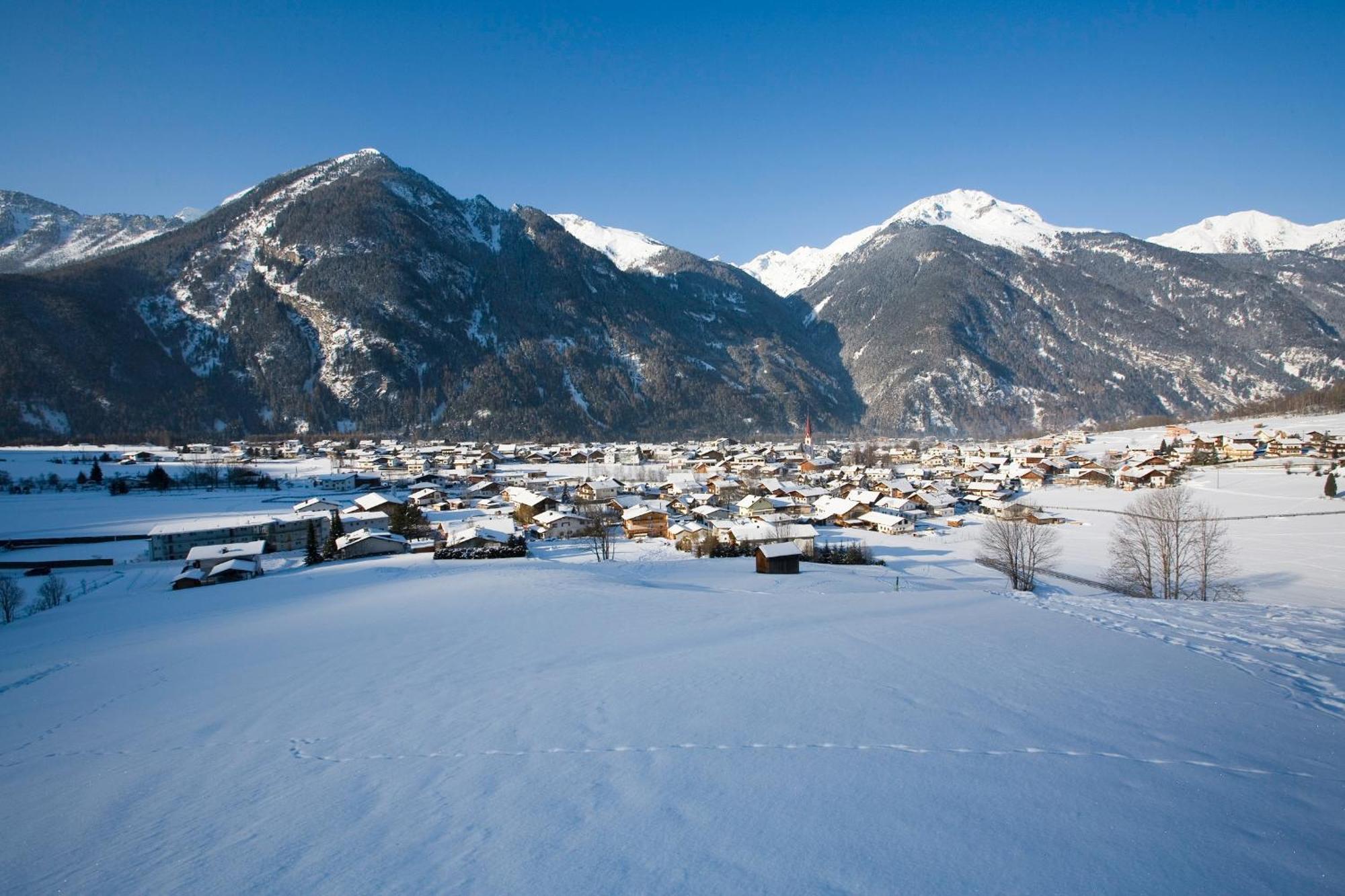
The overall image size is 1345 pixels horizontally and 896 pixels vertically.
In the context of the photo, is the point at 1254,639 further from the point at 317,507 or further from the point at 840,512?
the point at 317,507

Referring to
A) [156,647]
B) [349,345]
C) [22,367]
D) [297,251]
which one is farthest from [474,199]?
[156,647]

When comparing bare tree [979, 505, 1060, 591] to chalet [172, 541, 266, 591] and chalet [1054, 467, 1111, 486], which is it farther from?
chalet [172, 541, 266, 591]

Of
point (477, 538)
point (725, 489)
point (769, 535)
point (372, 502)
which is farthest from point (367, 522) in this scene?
point (725, 489)

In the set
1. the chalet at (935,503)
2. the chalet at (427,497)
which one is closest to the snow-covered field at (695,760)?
the chalet at (935,503)

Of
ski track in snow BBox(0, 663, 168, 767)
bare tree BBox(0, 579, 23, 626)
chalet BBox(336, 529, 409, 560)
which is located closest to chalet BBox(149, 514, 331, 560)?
chalet BBox(336, 529, 409, 560)

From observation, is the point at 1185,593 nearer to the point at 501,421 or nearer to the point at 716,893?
the point at 716,893

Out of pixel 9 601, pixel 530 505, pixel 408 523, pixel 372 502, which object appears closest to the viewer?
pixel 9 601
